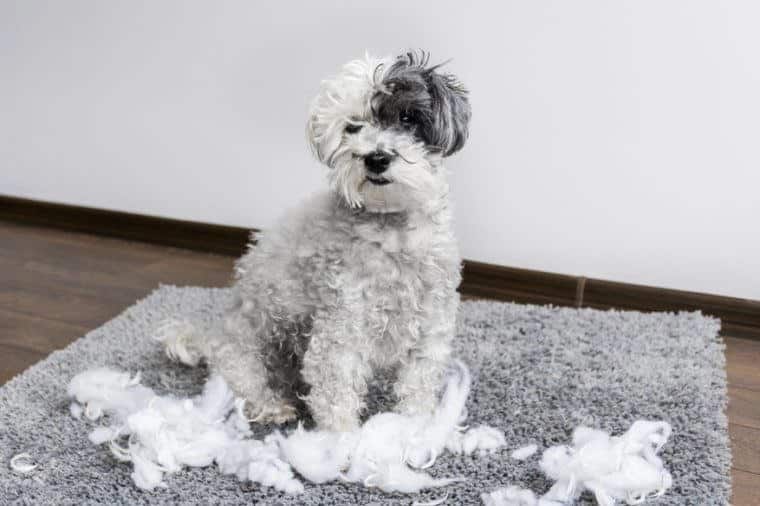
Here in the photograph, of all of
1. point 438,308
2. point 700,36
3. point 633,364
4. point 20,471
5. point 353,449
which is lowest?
point 20,471

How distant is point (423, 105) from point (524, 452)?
638mm

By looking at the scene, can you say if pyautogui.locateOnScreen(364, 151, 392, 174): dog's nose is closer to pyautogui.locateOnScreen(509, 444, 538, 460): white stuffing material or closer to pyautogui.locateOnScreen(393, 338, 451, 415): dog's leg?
pyautogui.locateOnScreen(393, 338, 451, 415): dog's leg

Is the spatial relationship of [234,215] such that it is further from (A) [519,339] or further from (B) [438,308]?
(B) [438,308]

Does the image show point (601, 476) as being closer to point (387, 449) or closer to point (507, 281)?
point (387, 449)

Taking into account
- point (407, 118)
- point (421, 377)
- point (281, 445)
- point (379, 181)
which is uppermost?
point (407, 118)

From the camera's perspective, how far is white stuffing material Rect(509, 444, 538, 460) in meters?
1.40

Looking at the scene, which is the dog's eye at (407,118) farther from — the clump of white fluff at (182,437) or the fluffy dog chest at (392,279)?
the clump of white fluff at (182,437)

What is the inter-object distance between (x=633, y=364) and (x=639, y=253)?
0.37m

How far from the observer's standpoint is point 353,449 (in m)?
1.36

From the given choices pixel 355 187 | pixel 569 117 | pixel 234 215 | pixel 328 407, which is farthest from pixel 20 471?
pixel 569 117

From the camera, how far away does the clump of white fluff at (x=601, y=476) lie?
125 centimetres

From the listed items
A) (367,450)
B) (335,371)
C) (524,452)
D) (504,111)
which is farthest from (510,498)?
(504,111)

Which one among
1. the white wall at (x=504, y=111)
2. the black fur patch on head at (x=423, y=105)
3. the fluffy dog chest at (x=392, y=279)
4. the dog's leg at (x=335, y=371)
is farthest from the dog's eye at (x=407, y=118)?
the white wall at (x=504, y=111)

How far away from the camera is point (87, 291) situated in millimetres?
2256
